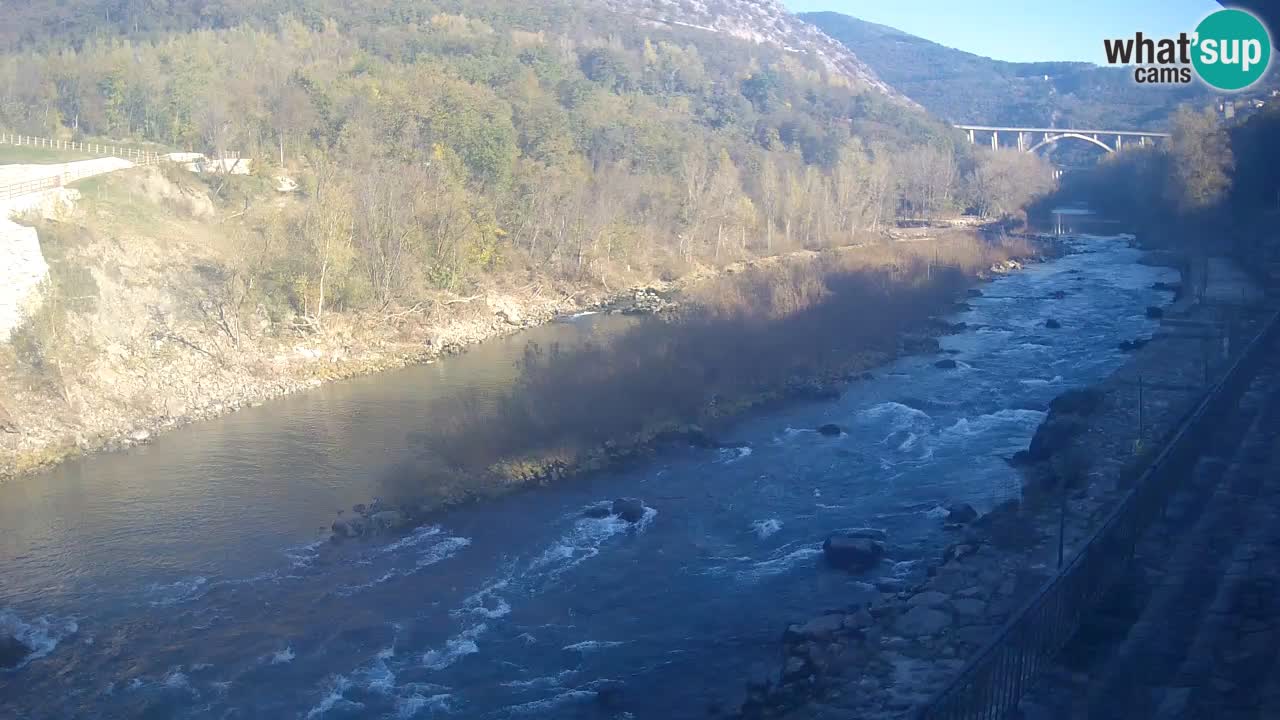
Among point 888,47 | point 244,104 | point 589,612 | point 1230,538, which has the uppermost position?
point 888,47

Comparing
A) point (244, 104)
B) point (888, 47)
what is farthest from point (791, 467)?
point (888, 47)

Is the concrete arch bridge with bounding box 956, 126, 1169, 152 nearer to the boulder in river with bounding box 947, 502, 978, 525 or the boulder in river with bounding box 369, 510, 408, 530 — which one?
the boulder in river with bounding box 947, 502, 978, 525

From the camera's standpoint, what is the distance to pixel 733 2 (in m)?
109

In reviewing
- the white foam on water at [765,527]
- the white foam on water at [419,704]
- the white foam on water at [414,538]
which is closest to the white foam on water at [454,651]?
the white foam on water at [419,704]

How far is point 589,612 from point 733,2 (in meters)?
108

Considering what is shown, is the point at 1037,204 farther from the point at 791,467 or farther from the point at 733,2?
the point at 733,2

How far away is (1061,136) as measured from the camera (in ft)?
226

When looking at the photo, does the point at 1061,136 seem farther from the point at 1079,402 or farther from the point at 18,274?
the point at 18,274

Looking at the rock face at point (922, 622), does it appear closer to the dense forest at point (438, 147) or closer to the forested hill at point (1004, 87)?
the dense forest at point (438, 147)

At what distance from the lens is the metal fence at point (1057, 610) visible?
539 centimetres

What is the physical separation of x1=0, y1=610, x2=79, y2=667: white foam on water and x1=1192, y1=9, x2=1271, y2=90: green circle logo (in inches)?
510

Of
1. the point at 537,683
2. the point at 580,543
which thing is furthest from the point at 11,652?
the point at 580,543

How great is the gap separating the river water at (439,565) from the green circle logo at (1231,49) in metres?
5.66

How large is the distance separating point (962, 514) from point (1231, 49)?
10077 mm
